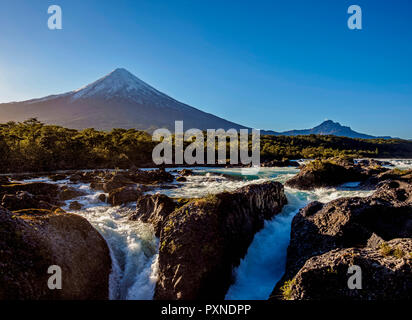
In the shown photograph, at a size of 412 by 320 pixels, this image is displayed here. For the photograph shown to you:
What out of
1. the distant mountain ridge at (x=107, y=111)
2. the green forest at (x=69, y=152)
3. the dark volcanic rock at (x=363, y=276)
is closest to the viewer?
the dark volcanic rock at (x=363, y=276)

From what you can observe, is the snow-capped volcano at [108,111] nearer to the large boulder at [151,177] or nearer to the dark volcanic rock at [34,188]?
the large boulder at [151,177]

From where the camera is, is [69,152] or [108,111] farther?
[108,111]

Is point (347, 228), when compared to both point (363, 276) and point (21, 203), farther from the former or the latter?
point (21, 203)

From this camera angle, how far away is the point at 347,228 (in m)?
6.16

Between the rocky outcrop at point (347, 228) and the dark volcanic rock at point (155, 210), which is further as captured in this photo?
the dark volcanic rock at point (155, 210)

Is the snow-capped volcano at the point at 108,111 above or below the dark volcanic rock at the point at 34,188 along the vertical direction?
above

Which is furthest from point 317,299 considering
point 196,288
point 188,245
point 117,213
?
point 117,213

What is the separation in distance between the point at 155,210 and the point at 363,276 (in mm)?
7226

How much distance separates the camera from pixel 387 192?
31.1 feet

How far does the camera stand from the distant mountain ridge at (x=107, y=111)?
14788cm

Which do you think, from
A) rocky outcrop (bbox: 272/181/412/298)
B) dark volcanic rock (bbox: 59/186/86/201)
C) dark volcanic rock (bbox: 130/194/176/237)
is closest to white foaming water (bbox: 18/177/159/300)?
dark volcanic rock (bbox: 130/194/176/237)

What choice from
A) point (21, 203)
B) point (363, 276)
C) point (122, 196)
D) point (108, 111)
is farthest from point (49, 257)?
point (108, 111)

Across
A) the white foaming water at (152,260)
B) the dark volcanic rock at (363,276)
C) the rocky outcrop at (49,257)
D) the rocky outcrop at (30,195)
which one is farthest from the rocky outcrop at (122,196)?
the dark volcanic rock at (363,276)

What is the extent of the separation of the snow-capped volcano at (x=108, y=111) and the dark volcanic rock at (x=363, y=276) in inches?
5498
